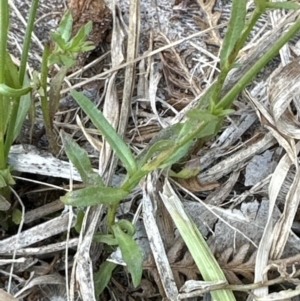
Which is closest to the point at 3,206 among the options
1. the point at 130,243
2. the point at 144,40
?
the point at 130,243

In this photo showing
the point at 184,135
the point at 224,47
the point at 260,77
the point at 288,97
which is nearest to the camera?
the point at 224,47

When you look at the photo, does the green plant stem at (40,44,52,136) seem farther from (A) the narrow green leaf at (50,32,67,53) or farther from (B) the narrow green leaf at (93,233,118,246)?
(B) the narrow green leaf at (93,233,118,246)

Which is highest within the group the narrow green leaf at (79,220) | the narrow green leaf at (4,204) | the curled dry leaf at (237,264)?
the narrow green leaf at (4,204)

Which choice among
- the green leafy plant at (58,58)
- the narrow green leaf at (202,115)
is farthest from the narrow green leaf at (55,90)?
the narrow green leaf at (202,115)

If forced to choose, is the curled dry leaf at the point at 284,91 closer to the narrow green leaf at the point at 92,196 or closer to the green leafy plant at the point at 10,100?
the narrow green leaf at the point at 92,196

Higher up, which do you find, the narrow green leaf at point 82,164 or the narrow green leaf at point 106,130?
the narrow green leaf at point 106,130

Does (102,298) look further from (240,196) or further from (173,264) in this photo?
A: (240,196)
